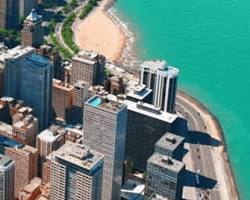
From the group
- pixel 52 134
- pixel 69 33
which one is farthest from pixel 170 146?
pixel 69 33

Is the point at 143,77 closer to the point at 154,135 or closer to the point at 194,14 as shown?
the point at 154,135

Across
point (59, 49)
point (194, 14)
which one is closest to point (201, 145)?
point (59, 49)

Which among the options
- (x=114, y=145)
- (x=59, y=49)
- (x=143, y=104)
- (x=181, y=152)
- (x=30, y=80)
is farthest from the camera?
(x=59, y=49)

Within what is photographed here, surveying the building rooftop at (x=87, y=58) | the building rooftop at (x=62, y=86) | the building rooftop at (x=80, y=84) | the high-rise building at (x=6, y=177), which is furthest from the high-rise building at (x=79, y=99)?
the high-rise building at (x=6, y=177)

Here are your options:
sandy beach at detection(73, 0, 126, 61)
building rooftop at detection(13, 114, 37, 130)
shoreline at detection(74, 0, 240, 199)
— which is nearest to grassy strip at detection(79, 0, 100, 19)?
sandy beach at detection(73, 0, 126, 61)

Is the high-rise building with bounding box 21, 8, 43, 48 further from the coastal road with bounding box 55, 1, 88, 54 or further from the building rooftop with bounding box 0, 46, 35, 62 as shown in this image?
the building rooftop with bounding box 0, 46, 35, 62

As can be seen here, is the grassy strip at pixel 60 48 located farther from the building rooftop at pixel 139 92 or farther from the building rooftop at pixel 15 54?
the building rooftop at pixel 139 92

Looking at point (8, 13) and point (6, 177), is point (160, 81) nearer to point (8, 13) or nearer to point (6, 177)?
point (6, 177)
